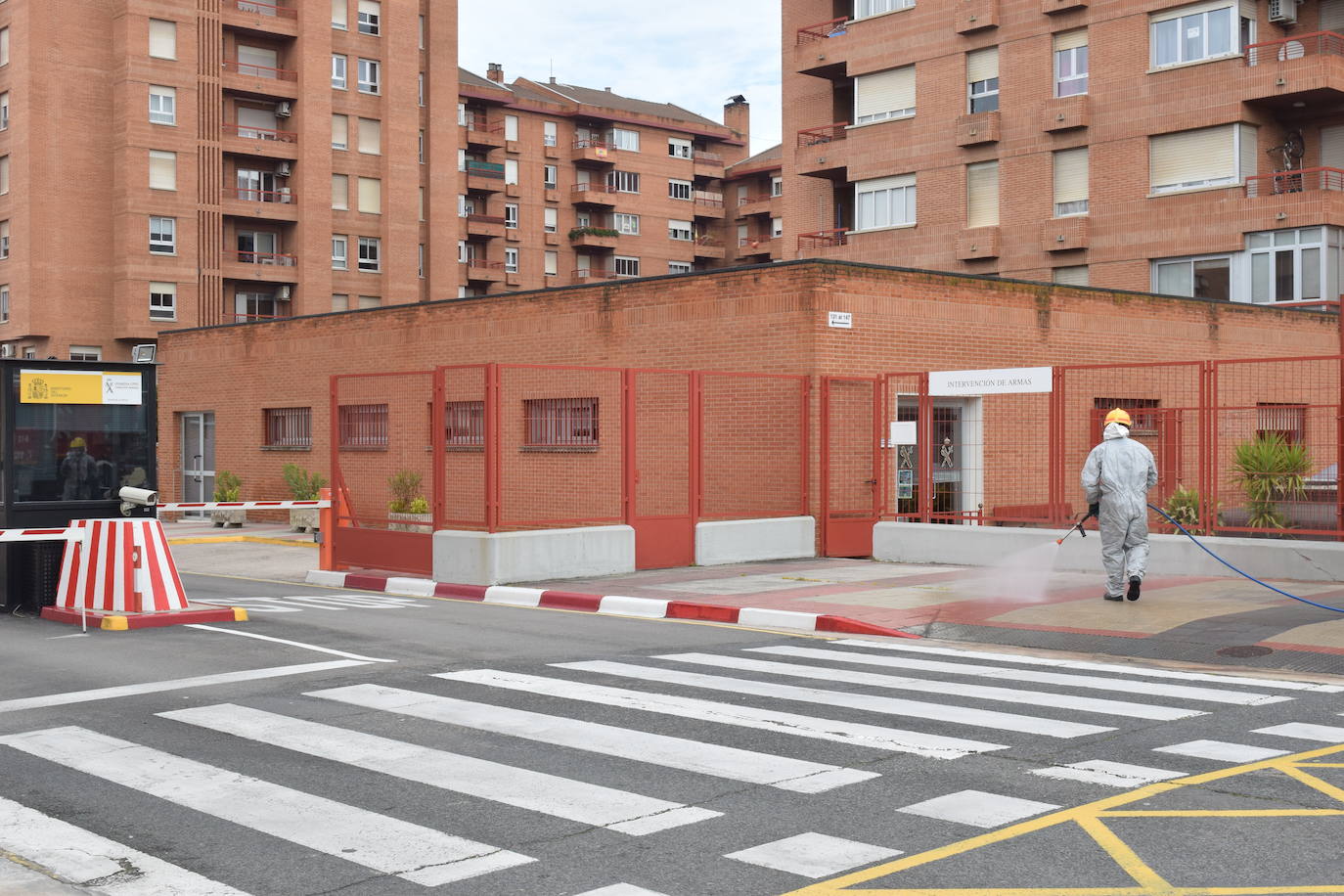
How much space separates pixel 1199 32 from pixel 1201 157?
327 centimetres

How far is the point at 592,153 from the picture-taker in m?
75.6

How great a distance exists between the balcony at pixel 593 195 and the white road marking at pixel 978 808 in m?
70.6

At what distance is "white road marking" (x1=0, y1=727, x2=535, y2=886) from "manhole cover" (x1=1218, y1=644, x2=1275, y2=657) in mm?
7381

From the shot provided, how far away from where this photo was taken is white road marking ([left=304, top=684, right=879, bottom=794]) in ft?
22.7

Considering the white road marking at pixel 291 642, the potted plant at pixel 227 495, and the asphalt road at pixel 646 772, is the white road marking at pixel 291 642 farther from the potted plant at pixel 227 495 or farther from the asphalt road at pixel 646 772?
the potted plant at pixel 227 495

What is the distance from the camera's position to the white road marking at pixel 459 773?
6207 millimetres

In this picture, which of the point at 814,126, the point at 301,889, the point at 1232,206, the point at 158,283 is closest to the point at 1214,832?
the point at 301,889

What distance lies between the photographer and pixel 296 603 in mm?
15664

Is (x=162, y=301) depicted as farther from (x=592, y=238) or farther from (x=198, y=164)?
(x=592, y=238)

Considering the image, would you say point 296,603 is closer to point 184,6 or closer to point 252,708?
point 252,708

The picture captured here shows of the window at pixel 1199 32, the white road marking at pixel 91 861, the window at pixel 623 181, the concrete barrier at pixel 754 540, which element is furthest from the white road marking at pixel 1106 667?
the window at pixel 623 181

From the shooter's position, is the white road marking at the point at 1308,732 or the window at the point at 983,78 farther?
the window at the point at 983,78

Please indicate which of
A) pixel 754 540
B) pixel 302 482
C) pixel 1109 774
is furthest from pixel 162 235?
pixel 1109 774

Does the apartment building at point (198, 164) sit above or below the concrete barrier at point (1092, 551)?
above
